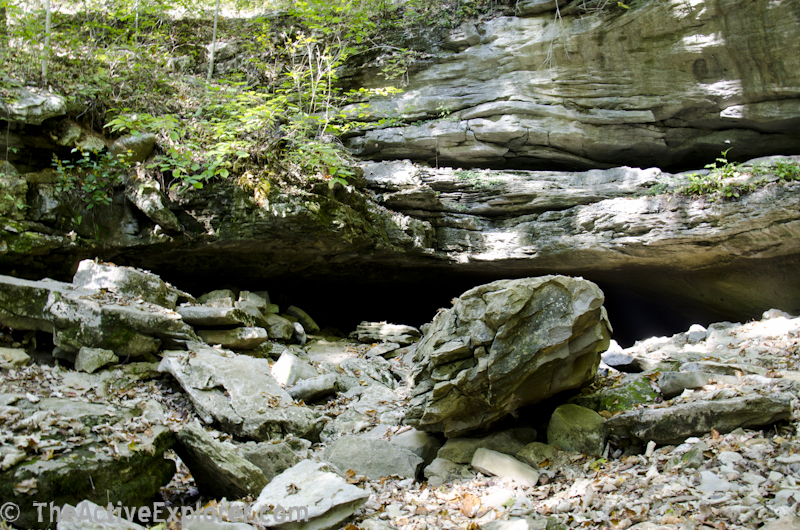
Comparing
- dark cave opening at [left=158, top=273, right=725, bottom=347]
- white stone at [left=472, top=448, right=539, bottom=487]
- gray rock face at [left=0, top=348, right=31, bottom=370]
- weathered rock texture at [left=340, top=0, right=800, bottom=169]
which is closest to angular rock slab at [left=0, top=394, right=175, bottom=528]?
gray rock face at [left=0, top=348, right=31, bottom=370]

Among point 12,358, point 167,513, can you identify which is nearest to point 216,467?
point 167,513

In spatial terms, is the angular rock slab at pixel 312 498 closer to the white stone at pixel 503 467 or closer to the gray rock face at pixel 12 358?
the white stone at pixel 503 467

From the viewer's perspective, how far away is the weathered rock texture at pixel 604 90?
30.5ft

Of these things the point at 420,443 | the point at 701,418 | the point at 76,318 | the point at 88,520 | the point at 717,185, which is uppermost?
the point at 717,185

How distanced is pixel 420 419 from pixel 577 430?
5.59 feet

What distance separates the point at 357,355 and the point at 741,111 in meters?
9.50

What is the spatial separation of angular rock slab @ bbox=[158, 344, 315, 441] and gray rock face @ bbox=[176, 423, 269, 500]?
4.34 ft

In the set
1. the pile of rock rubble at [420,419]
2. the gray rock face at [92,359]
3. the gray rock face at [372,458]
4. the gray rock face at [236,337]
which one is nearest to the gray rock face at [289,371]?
the pile of rock rubble at [420,419]

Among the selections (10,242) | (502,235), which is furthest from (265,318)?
(502,235)

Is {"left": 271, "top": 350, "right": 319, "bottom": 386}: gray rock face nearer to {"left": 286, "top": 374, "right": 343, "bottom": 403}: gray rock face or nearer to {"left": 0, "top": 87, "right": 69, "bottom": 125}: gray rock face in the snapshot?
{"left": 286, "top": 374, "right": 343, "bottom": 403}: gray rock face

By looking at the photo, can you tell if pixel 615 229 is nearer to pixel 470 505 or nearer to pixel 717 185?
pixel 717 185

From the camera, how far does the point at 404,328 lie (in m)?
10.4

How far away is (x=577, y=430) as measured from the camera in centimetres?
478

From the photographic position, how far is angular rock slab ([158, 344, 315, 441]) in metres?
5.36
